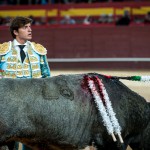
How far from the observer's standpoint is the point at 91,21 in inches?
468

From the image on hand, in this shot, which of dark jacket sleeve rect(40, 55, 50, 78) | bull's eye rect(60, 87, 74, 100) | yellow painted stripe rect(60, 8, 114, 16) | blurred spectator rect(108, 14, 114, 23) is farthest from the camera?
yellow painted stripe rect(60, 8, 114, 16)

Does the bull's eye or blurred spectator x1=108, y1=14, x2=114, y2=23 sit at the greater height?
the bull's eye

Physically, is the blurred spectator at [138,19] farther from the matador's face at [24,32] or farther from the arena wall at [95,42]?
the matador's face at [24,32]

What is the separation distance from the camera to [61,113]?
2.93m

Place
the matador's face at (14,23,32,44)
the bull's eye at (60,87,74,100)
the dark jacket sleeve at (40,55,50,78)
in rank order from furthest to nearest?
the dark jacket sleeve at (40,55,50,78) → the matador's face at (14,23,32,44) → the bull's eye at (60,87,74,100)

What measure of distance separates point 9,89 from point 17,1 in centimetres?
1001

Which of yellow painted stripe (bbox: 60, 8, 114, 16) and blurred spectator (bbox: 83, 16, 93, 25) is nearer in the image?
blurred spectator (bbox: 83, 16, 93, 25)

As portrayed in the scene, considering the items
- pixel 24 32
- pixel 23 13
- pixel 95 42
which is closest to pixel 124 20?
pixel 95 42

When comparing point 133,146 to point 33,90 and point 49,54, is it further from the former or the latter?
point 49,54

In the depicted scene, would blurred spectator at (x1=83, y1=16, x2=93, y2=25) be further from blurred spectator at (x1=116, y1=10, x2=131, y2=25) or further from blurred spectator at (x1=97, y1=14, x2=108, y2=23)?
blurred spectator at (x1=116, y1=10, x2=131, y2=25)

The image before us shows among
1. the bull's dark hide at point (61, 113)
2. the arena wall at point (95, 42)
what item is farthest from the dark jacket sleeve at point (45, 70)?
the arena wall at point (95, 42)

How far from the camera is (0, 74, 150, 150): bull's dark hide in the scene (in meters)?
2.85

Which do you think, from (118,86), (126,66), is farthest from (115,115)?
(126,66)

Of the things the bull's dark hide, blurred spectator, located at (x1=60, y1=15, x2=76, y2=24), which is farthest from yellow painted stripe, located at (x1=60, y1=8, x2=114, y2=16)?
the bull's dark hide
